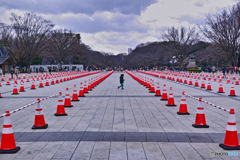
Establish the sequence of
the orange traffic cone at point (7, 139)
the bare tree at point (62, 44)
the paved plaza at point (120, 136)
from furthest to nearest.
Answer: the bare tree at point (62, 44)
the orange traffic cone at point (7, 139)
the paved plaza at point (120, 136)

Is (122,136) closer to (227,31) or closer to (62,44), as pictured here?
(227,31)

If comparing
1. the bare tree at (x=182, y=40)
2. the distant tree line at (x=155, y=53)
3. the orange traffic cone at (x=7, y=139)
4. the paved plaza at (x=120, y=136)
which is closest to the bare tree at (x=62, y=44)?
the distant tree line at (x=155, y=53)

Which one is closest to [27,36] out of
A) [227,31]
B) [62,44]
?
[62,44]

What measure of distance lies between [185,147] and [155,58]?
9146 centimetres

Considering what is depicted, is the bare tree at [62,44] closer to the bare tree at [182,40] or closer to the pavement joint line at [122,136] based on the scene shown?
the bare tree at [182,40]

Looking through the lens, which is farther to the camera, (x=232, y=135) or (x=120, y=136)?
(x=120, y=136)

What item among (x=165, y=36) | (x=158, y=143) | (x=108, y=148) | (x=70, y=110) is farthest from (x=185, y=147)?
(x=165, y=36)

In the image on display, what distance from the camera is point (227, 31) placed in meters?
42.2

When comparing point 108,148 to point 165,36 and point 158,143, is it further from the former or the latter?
point 165,36

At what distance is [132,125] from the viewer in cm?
720

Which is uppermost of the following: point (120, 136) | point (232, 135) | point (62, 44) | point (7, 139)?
point (62, 44)

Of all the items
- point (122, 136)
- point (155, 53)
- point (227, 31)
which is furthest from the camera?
point (155, 53)

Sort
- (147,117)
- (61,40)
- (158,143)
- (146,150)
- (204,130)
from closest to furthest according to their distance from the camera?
(146,150) < (158,143) < (204,130) < (147,117) < (61,40)

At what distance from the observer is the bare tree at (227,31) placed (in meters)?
40.6
